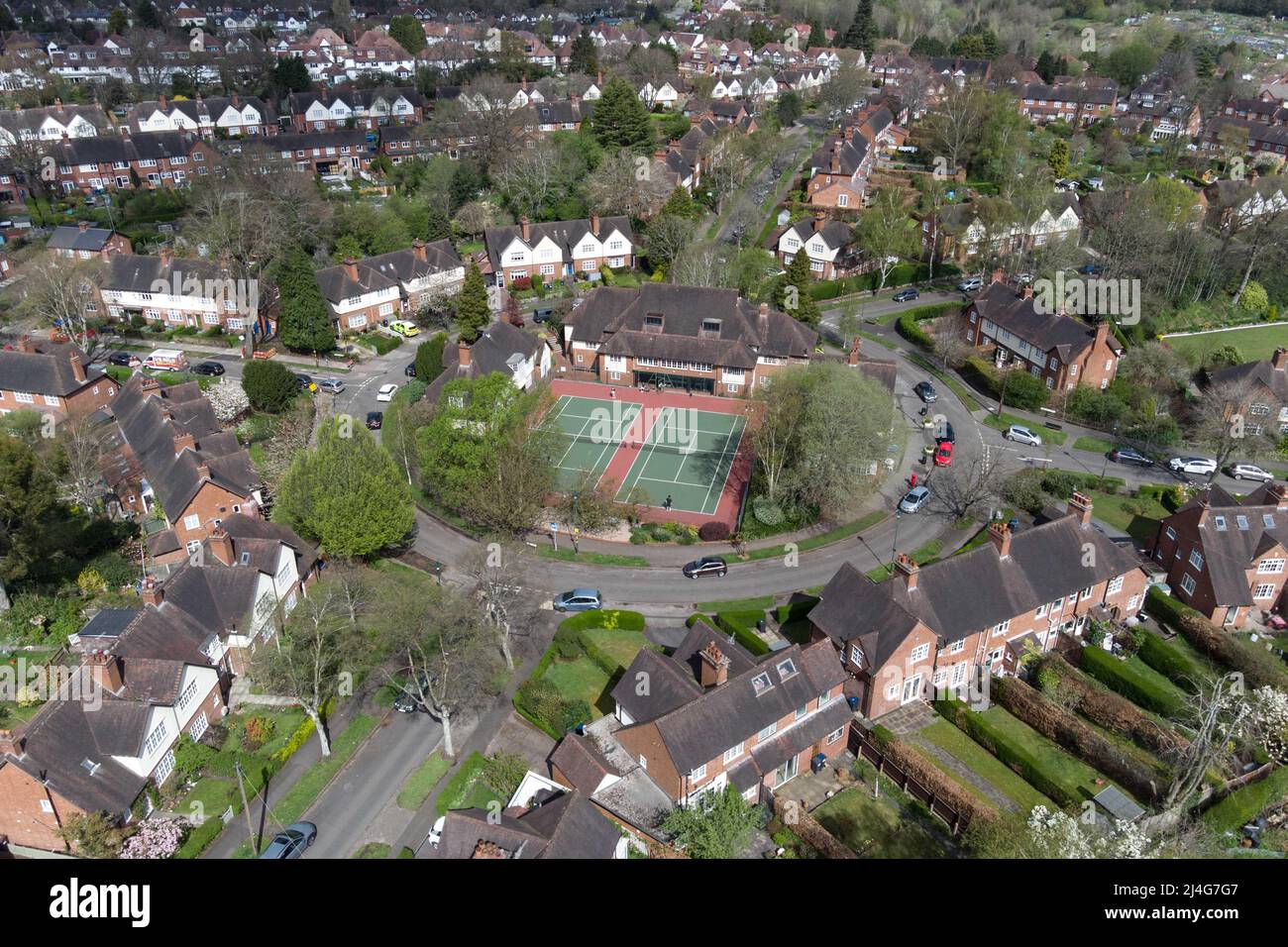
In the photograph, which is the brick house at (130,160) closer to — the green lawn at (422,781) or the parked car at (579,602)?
the parked car at (579,602)

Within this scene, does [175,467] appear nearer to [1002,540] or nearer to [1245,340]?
[1002,540]

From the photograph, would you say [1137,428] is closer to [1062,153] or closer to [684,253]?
[684,253]

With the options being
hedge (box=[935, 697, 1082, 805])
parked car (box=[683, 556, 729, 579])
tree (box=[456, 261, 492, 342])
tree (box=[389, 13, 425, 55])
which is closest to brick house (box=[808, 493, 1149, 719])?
hedge (box=[935, 697, 1082, 805])

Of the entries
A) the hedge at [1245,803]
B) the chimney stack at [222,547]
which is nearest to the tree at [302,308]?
the chimney stack at [222,547]

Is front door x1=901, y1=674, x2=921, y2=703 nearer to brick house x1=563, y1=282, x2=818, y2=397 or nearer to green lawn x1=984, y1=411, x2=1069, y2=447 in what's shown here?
green lawn x1=984, y1=411, x2=1069, y2=447

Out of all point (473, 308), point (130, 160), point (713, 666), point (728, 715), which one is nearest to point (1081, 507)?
point (713, 666)

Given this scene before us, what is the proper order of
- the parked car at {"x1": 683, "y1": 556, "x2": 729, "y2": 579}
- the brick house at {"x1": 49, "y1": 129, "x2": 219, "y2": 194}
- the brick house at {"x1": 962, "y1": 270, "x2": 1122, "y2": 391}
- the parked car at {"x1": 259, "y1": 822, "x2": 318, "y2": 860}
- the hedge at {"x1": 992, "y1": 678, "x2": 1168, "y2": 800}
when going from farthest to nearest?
the brick house at {"x1": 49, "y1": 129, "x2": 219, "y2": 194}, the brick house at {"x1": 962, "y1": 270, "x2": 1122, "y2": 391}, the parked car at {"x1": 683, "y1": 556, "x2": 729, "y2": 579}, the hedge at {"x1": 992, "y1": 678, "x2": 1168, "y2": 800}, the parked car at {"x1": 259, "y1": 822, "x2": 318, "y2": 860}

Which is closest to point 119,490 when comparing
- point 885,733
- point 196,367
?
point 196,367
